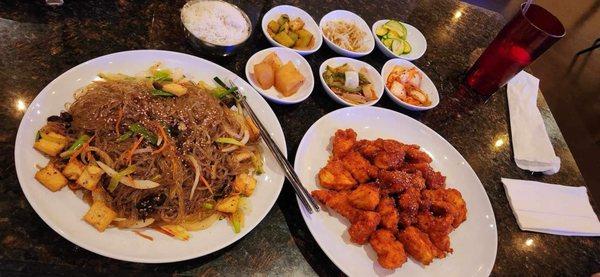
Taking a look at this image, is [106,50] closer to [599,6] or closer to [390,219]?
[390,219]

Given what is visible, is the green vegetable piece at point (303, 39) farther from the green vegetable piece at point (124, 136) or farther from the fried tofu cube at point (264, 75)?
the green vegetable piece at point (124, 136)

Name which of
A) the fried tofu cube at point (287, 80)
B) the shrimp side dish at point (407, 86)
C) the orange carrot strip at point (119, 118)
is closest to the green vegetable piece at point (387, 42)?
the shrimp side dish at point (407, 86)

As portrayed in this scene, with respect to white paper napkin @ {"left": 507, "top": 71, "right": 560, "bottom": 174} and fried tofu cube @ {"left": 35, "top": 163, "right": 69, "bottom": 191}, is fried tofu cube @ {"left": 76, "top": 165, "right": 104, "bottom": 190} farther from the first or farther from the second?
white paper napkin @ {"left": 507, "top": 71, "right": 560, "bottom": 174}

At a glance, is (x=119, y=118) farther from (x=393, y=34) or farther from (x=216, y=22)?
(x=393, y=34)

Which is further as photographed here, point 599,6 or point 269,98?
point 599,6

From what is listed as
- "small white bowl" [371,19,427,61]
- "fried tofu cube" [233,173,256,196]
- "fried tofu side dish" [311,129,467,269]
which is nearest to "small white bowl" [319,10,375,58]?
"small white bowl" [371,19,427,61]

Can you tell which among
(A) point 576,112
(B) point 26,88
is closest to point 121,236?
(B) point 26,88
